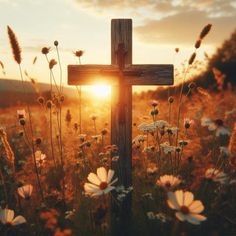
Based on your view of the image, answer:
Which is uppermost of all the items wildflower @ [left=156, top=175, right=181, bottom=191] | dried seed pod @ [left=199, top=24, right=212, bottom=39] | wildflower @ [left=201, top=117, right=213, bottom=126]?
dried seed pod @ [left=199, top=24, right=212, bottom=39]

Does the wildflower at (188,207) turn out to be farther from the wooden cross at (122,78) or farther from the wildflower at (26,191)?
the wooden cross at (122,78)

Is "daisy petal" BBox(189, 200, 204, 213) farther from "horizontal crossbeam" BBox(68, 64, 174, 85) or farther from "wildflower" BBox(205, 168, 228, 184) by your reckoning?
"horizontal crossbeam" BBox(68, 64, 174, 85)

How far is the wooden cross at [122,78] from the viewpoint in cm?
434

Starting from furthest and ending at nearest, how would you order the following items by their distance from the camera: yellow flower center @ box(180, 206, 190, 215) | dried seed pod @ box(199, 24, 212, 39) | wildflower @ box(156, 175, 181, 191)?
1. dried seed pod @ box(199, 24, 212, 39)
2. wildflower @ box(156, 175, 181, 191)
3. yellow flower center @ box(180, 206, 190, 215)

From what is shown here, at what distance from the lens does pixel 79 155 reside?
5121mm

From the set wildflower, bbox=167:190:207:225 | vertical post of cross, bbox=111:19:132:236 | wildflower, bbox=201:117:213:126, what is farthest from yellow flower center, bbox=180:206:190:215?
vertical post of cross, bbox=111:19:132:236

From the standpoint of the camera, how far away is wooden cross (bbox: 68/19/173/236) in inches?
171

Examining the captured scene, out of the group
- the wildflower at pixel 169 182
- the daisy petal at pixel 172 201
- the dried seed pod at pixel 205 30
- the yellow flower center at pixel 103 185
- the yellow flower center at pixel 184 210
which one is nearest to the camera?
the daisy petal at pixel 172 201

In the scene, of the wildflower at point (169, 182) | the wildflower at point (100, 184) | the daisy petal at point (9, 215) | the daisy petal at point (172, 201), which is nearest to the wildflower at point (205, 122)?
the wildflower at point (169, 182)

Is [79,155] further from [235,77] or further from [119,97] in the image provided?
[235,77]

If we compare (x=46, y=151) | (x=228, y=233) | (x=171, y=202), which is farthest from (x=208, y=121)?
(x=46, y=151)

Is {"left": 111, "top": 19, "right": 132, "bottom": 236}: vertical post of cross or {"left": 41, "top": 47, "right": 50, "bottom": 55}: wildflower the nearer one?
{"left": 111, "top": 19, "right": 132, "bottom": 236}: vertical post of cross

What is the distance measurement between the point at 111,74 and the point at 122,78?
11 cm

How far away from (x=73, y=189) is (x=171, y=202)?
7.26 ft
